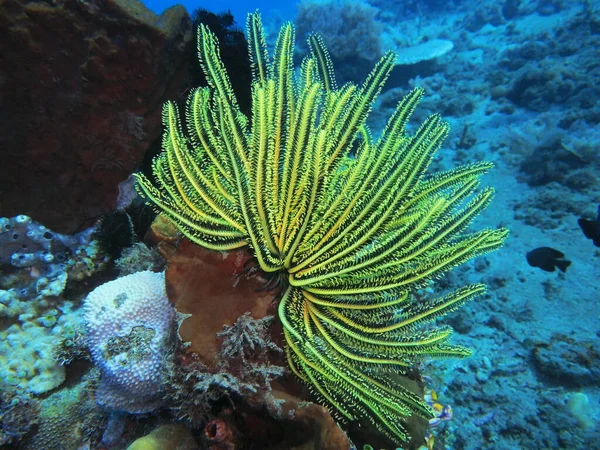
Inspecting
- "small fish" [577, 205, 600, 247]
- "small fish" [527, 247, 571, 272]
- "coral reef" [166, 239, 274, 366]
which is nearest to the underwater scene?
"coral reef" [166, 239, 274, 366]

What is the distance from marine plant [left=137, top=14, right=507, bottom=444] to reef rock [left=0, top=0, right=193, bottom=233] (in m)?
1.79

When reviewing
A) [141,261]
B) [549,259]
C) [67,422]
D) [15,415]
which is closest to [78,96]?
[141,261]

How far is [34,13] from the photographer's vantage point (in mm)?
3531

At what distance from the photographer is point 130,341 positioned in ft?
9.11

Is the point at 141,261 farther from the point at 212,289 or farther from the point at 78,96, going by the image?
the point at 78,96

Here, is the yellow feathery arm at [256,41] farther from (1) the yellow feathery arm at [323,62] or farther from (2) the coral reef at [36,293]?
(2) the coral reef at [36,293]

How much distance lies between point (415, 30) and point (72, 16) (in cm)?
2810

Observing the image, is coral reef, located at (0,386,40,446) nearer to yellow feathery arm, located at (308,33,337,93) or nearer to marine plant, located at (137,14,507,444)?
marine plant, located at (137,14,507,444)

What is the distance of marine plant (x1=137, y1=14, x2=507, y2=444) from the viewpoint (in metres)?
2.39

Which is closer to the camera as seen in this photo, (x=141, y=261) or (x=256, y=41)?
(x=256, y=41)

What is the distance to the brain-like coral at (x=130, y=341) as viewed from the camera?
8.88ft

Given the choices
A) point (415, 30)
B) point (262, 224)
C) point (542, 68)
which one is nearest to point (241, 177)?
point (262, 224)

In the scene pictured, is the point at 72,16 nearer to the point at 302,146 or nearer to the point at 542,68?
the point at 302,146

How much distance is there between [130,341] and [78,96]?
2.81 m
